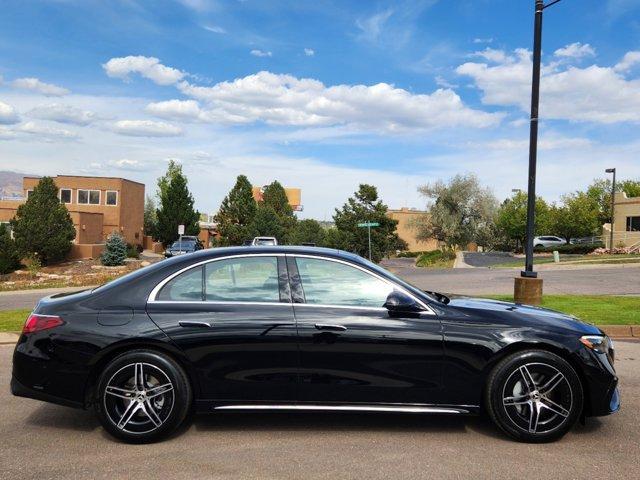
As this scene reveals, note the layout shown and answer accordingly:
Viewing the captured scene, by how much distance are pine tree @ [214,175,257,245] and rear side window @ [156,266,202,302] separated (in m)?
46.0

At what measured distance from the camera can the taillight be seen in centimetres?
450

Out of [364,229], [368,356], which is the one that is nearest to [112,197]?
[364,229]

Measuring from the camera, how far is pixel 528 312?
4.69 m

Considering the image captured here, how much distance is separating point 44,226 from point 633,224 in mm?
47177

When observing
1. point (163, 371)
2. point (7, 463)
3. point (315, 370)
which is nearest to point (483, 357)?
point (315, 370)

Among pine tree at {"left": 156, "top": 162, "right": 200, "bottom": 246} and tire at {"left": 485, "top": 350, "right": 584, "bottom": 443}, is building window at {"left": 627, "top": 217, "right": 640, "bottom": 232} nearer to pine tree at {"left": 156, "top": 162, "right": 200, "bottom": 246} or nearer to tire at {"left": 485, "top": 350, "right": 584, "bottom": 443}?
pine tree at {"left": 156, "top": 162, "right": 200, "bottom": 246}

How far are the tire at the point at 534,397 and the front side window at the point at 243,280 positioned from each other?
182 centimetres

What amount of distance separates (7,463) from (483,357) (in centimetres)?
344

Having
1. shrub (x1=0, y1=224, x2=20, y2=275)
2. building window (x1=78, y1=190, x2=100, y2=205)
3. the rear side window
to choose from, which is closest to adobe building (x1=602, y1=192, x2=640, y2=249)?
shrub (x1=0, y1=224, x2=20, y2=275)

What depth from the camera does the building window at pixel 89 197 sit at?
176 feet

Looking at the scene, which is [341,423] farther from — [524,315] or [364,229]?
[364,229]

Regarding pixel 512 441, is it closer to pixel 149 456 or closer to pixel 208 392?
pixel 208 392

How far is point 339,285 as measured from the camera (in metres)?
4.62

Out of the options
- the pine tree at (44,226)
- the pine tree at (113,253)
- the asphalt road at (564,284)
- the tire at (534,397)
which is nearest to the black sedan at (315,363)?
the tire at (534,397)
